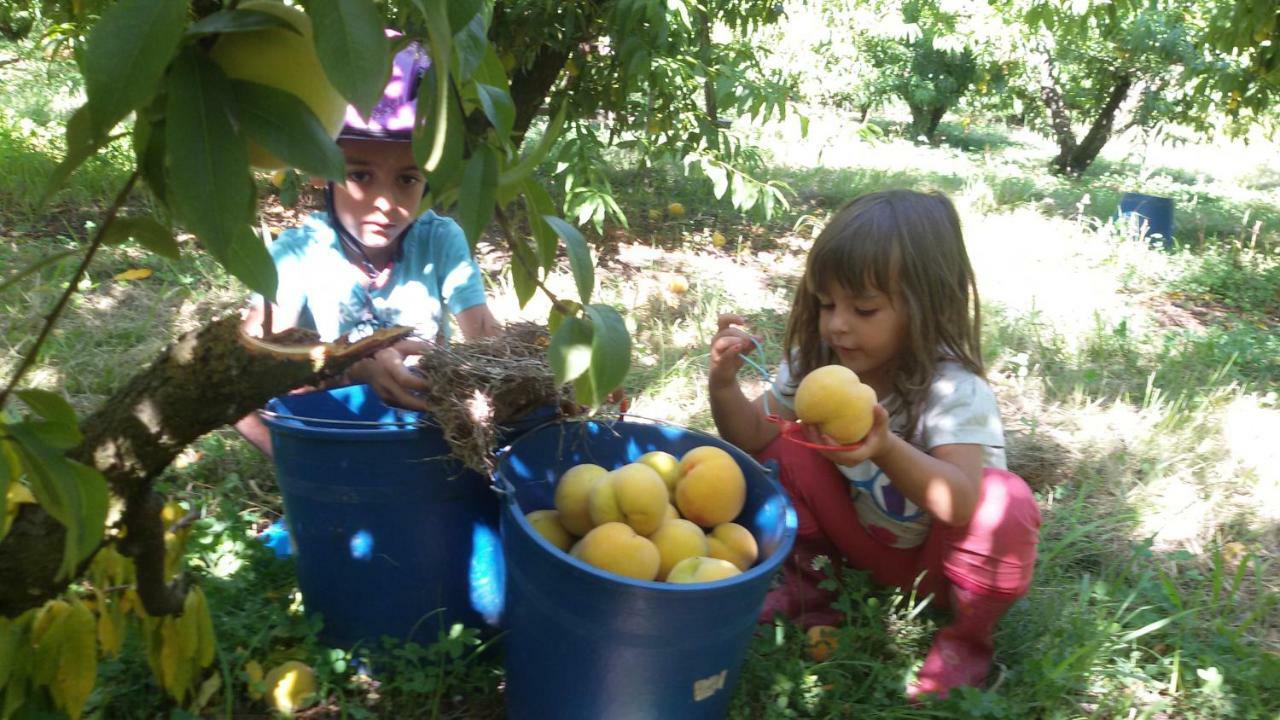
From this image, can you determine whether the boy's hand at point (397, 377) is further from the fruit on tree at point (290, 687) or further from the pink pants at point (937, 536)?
the pink pants at point (937, 536)

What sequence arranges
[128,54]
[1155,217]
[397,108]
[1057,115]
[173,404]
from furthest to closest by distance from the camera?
1. [1057,115]
2. [1155,217]
3. [397,108]
4. [173,404]
5. [128,54]

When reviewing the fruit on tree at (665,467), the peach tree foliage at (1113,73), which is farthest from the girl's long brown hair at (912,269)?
the peach tree foliage at (1113,73)

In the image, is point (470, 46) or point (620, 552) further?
point (620, 552)

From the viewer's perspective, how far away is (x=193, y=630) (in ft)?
4.28

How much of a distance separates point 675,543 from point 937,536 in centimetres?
59

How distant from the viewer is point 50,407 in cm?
70

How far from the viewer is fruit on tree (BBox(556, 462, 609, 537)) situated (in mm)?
1564

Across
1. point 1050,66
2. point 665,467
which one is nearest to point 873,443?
point 665,467

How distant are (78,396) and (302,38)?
2311 millimetres

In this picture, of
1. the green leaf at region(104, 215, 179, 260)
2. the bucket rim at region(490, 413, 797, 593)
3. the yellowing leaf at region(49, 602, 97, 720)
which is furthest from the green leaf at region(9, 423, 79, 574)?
the bucket rim at region(490, 413, 797, 593)

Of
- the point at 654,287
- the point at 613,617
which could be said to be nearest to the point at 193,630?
the point at 613,617

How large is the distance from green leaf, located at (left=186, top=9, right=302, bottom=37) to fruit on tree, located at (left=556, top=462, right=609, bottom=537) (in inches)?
43.9

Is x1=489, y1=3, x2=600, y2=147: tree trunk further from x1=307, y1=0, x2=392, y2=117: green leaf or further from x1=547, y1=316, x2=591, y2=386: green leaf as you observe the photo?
x1=307, y1=0, x2=392, y2=117: green leaf

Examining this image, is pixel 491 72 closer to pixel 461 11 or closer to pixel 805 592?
pixel 461 11
